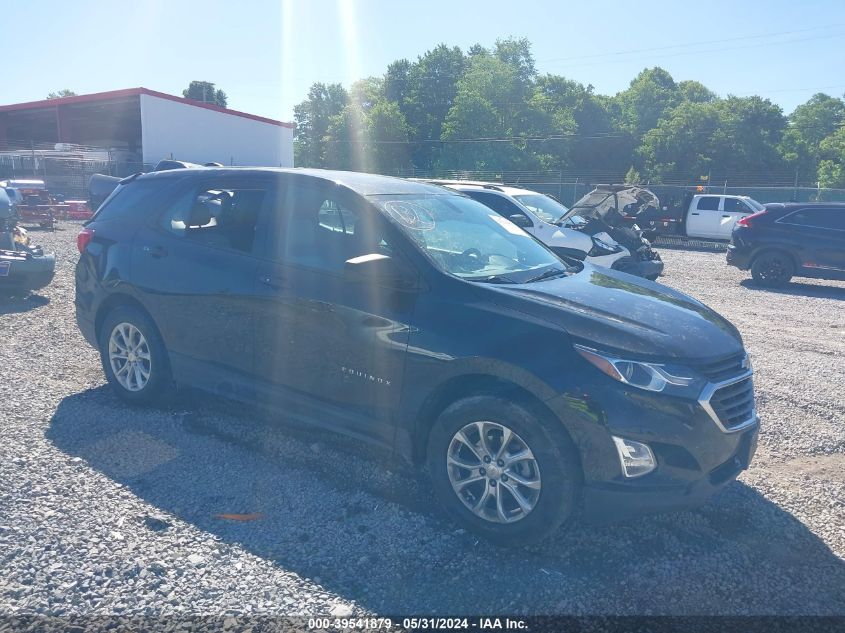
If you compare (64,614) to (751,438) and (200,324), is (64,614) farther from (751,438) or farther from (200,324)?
(751,438)

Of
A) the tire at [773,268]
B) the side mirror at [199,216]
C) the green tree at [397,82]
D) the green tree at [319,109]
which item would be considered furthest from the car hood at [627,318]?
the green tree at [319,109]

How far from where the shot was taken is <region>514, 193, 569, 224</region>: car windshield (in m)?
13.4

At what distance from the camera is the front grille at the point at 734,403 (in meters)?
3.68

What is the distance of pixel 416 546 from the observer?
149 inches

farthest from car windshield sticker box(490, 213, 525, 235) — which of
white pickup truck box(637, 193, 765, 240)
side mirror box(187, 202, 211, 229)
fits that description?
white pickup truck box(637, 193, 765, 240)

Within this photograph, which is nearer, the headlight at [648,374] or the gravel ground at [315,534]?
the gravel ground at [315,534]

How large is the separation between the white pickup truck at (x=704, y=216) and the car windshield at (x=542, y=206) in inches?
350

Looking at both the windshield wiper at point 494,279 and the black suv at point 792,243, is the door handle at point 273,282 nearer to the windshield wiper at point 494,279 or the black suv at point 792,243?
the windshield wiper at point 494,279

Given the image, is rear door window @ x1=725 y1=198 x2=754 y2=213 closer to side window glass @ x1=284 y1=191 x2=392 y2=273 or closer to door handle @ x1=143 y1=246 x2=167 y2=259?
side window glass @ x1=284 y1=191 x2=392 y2=273

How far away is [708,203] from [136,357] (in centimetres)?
2146

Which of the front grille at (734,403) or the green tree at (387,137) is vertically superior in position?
the green tree at (387,137)

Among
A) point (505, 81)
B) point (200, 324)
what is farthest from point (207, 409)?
A: point (505, 81)

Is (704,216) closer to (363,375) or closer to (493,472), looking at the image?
(363,375)

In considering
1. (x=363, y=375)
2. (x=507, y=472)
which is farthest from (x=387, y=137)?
(x=507, y=472)
